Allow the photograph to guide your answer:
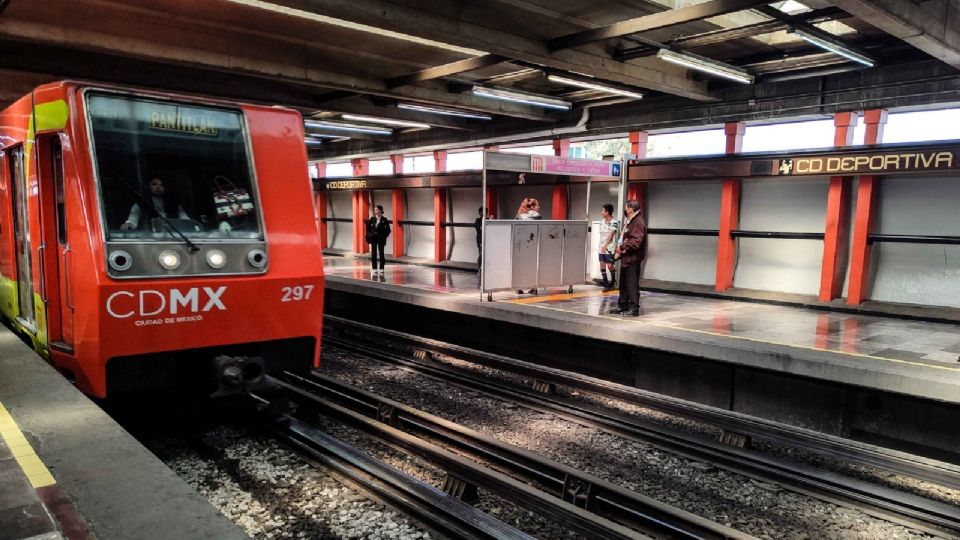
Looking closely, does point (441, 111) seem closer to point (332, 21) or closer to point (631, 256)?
point (332, 21)

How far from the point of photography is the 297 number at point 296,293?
4871mm

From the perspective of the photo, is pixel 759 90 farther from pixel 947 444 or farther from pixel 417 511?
pixel 417 511

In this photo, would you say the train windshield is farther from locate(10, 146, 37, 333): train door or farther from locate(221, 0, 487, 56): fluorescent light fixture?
locate(221, 0, 487, 56): fluorescent light fixture

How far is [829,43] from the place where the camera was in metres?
8.96

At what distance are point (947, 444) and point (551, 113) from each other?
12.8 metres

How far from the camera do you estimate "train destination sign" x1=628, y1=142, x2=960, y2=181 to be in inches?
335

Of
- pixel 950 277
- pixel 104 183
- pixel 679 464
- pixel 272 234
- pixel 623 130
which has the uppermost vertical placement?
pixel 623 130

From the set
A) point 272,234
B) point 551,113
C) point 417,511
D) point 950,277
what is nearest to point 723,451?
point 417,511

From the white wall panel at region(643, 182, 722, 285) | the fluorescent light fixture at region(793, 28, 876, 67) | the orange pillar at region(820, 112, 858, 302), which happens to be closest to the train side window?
the fluorescent light fixture at region(793, 28, 876, 67)

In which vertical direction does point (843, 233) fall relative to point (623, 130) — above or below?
below

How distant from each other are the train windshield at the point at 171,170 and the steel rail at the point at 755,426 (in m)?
4.27

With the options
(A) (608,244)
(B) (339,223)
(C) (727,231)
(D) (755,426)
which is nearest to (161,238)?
(D) (755,426)

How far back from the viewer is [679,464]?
216 inches

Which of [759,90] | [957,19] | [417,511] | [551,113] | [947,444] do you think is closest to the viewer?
[417,511]
